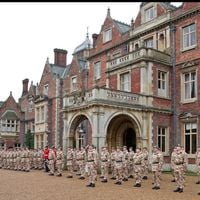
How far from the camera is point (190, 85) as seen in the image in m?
22.5

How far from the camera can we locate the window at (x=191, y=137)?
858 inches

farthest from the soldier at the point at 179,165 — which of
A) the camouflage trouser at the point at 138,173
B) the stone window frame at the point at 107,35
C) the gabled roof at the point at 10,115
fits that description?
the gabled roof at the point at 10,115

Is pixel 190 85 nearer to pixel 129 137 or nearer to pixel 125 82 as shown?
pixel 125 82

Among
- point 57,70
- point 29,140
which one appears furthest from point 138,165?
point 29,140

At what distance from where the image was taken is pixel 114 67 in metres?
24.9

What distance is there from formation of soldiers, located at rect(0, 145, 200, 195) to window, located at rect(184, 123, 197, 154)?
4335 mm

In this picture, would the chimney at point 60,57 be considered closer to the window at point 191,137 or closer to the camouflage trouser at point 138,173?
the window at point 191,137

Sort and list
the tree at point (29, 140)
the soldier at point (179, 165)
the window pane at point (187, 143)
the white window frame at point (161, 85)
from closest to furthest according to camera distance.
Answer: the soldier at point (179, 165), the window pane at point (187, 143), the white window frame at point (161, 85), the tree at point (29, 140)

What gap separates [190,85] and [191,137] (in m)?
3.31

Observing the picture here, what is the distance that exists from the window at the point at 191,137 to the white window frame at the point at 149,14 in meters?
8.35

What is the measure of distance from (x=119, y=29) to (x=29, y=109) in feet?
67.6

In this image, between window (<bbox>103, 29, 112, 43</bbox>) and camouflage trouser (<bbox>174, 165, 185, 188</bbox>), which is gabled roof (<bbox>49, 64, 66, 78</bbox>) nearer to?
window (<bbox>103, 29, 112, 43</bbox>)

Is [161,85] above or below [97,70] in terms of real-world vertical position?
below

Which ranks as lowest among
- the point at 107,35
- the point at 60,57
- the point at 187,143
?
the point at 187,143
